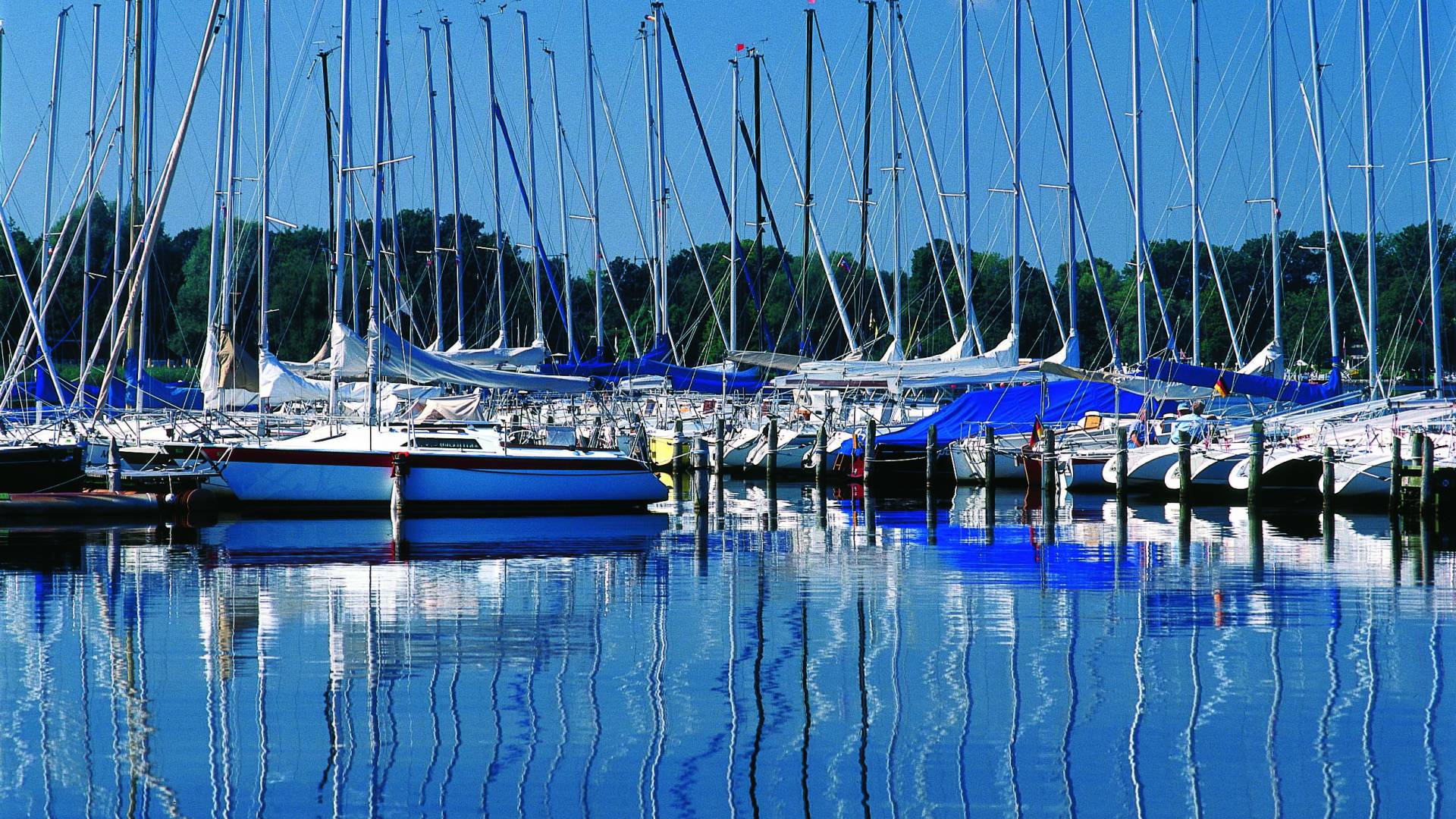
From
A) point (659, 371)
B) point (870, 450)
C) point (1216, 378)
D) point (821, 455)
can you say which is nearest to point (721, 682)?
point (1216, 378)

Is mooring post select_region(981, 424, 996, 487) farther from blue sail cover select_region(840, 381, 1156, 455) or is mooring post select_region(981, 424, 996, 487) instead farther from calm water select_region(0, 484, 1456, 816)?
calm water select_region(0, 484, 1456, 816)

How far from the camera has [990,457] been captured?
124 feet

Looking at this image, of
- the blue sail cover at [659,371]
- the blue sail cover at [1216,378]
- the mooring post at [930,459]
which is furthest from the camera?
the blue sail cover at [659,371]

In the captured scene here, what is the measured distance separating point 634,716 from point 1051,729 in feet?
9.47

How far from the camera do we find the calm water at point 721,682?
1052 centimetres

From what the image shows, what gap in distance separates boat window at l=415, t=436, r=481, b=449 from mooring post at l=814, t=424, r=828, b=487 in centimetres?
1267

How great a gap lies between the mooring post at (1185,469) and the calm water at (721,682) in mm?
8614

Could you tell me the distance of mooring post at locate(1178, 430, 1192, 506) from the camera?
3247 cm

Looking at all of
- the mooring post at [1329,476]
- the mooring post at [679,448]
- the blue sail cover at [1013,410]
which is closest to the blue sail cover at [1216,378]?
the blue sail cover at [1013,410]

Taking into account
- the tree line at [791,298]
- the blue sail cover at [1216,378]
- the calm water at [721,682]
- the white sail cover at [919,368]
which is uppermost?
the tree line at [791,298]

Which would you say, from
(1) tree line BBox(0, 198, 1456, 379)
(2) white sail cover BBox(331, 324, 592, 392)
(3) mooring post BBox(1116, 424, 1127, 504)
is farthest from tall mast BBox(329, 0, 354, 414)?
(1) tree line BBox(0, 198, 1456, 379)

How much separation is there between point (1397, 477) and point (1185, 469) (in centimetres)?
429

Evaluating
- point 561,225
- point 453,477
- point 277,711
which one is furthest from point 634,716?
point 561,225

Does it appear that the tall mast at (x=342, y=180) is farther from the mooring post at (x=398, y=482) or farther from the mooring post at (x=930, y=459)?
the mooring post at (x=930, y=459)
